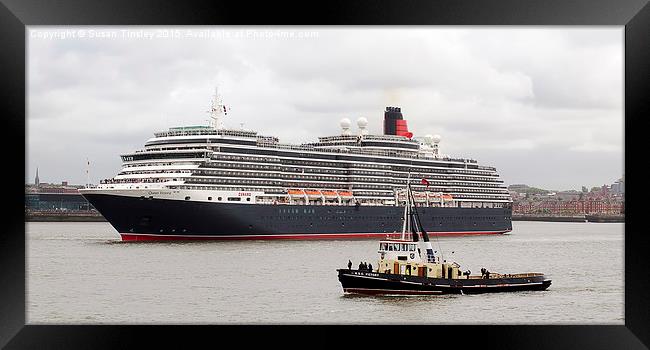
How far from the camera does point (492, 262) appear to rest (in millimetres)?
25328

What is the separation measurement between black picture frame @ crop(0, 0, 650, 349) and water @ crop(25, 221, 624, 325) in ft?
7.12

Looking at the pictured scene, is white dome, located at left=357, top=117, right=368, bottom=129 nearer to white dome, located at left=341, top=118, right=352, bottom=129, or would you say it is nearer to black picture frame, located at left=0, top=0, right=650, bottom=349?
white dome, located at left=341, top=118, right=352, bottom=129

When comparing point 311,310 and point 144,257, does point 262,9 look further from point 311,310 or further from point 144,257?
point 144,257

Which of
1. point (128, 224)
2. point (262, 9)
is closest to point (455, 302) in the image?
point (262, 9)

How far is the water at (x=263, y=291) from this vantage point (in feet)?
45.4

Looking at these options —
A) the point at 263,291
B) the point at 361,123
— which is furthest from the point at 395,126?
the point at 263,291

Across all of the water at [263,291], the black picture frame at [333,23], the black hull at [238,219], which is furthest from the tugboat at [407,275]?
the black hull at [238,219]

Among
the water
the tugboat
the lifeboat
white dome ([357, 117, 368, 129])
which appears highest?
white dome ([357, 117, 368, 129])

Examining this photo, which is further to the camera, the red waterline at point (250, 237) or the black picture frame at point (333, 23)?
the red waterline at point (250, 237)

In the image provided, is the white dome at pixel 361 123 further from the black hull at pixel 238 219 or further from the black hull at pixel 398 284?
the black hull at pixel 398 284

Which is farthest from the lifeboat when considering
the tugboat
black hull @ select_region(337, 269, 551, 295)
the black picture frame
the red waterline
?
the black picture frame

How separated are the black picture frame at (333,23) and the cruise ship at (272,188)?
907 inches

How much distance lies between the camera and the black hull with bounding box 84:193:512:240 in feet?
99.8
